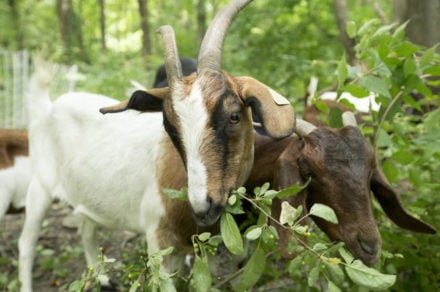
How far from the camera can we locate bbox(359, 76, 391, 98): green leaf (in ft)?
9.49

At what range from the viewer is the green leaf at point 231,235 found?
213cm

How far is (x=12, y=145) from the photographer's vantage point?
489 centimetres

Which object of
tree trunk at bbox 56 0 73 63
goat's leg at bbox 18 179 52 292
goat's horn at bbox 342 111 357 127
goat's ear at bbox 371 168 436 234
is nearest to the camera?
goat's ear at bbox 371 168 436 234

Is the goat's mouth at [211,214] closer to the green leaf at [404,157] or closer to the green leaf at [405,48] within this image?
the green leaf at [404,157]

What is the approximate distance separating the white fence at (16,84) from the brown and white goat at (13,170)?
6.81 metres

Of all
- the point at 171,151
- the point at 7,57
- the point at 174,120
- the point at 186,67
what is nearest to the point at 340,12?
the point at 186,67

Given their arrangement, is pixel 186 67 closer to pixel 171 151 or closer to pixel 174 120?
pixel 171 151

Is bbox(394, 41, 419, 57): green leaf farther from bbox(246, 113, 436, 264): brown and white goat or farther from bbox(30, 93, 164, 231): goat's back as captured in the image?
bbox(30, 93, 164, 231): goat's back

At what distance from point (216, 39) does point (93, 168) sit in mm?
1481

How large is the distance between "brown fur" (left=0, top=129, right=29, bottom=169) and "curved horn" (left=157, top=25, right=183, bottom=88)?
2.50 m

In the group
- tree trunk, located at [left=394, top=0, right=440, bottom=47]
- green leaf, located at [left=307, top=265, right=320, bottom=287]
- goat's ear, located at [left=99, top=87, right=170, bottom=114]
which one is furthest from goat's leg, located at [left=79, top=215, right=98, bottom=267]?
tree trunk, located at [left=394, top=0, right=440, bottom=47]

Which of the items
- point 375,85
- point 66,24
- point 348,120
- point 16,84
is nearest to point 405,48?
point 375,85

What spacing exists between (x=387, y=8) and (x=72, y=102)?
32.4 ft

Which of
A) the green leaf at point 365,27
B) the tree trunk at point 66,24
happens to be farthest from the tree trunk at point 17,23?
the green leaf at point 365,27
